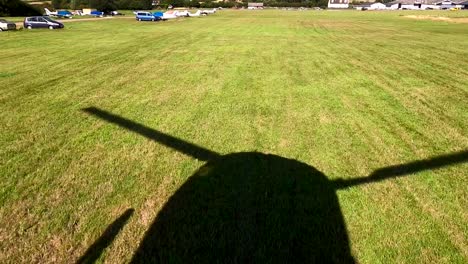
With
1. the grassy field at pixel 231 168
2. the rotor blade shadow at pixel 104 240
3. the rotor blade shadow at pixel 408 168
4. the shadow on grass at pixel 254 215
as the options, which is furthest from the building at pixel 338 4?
the rotor blade shadow at pixel 104 240

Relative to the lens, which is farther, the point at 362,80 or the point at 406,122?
the point at 362,80

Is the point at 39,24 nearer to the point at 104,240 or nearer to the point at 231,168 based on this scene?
the point at 231,168

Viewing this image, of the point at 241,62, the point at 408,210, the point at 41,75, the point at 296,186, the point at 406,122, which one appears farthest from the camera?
the point at 241,62

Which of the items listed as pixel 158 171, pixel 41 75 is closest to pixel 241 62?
pixel 41 75

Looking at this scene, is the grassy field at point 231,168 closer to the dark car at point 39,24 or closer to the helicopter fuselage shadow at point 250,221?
the helicopter fuselage shadow at point 250,221

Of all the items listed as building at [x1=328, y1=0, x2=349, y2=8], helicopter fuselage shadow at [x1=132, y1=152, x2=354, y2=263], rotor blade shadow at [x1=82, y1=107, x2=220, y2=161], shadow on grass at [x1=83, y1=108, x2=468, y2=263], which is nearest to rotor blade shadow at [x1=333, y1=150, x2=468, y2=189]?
shadow on grass at [x1=83, y1=108, x2=468, y2=263]

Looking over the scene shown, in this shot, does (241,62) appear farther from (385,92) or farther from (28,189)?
(28,189)

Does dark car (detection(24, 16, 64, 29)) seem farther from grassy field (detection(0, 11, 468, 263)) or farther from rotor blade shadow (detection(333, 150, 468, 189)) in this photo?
rotor blade shadow (detection(333, 150, 468, 189))
